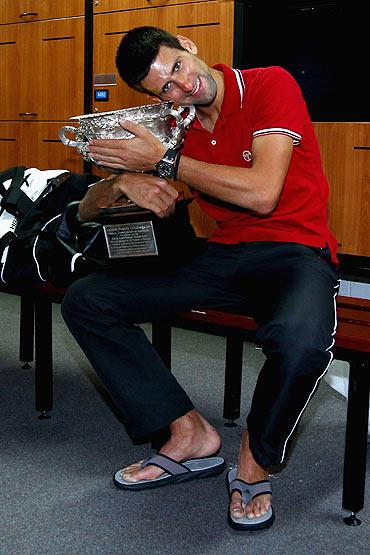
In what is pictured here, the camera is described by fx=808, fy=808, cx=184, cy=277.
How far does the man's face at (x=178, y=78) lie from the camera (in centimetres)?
191

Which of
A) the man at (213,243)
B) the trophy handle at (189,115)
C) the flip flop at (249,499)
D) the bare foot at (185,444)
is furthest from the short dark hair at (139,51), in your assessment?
the flip flop at (249,499)

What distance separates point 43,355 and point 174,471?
644 millimetres

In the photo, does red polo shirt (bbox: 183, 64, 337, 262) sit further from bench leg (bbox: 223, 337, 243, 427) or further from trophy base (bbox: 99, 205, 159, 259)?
bench leg (bbox: 223, 337, 243, 427)

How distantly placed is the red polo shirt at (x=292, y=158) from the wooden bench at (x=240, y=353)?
0.68 feet

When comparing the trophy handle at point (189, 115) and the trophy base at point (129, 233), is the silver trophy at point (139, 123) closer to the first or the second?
the trophy handle at point (189, 115)

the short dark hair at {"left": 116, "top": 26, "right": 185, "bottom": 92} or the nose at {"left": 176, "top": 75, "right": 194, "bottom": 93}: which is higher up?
the short dark hair at {"left": 116, "top": 26, "right": 185, "bottom": 92}

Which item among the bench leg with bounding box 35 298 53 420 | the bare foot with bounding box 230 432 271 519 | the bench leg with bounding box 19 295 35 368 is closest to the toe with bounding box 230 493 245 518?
the bare foot with bounding box 230 432 271 519

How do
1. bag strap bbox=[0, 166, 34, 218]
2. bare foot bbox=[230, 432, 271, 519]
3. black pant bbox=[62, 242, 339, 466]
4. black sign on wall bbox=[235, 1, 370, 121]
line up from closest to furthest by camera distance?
black pant bbox=[62, 242, 339, 466] < bare foot bbox=[230, 432, 271, 519] < bag strap bbox=[0, 166, 34, 218] < black sign on wall bbox=[235, 1, 370, 121]

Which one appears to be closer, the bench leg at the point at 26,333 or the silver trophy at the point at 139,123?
the silver trophy at the point at 139,123

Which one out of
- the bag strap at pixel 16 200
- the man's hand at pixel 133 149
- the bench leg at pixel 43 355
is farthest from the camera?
the bag strap at pixel 16 200

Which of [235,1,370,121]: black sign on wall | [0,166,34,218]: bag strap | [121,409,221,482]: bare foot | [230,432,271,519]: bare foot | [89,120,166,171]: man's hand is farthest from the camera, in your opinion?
[235,1,370,121]: black sign on wall

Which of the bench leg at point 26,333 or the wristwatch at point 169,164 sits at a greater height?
the wristwatch at point 169,164

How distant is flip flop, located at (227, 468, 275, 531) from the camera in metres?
1.73

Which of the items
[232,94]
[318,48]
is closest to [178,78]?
[232,94]
